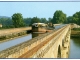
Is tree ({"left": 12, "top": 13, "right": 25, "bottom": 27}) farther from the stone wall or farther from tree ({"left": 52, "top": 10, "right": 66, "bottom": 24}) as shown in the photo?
tree ({"left": 52, "top": 10, "right": 66, "bottom": 24})

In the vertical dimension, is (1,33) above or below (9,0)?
below

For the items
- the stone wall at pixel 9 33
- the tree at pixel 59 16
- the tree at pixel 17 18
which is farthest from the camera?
the stone wall at pixel 9 33

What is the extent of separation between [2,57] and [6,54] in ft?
0.56

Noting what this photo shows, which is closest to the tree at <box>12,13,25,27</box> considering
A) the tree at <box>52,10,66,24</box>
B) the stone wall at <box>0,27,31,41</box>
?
the stone wall at <box>0,27,31,41</box>

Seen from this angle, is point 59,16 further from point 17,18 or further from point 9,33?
point 9,33

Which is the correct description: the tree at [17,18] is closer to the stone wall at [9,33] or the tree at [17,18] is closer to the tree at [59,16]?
the stone wall at [9,33]

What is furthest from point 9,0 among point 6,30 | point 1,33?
point 6,30

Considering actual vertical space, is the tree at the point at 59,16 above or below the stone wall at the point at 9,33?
above

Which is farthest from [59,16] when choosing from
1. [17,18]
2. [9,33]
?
[9,33]

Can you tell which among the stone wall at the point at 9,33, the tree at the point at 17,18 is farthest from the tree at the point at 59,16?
the stone wall at the point at 9,33

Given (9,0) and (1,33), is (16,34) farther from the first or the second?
(9,0)

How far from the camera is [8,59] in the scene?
268 inches

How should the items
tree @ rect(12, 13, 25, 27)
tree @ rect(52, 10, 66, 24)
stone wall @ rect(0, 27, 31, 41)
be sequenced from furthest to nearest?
stone wall @ rect(0, 27, 31, 41) → tree @ rect(52, 10, 66, 24) → tree @ rect(12, 13, 25, 27)

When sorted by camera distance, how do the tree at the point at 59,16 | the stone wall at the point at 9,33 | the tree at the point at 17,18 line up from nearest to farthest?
the tree at the point at 17,18 < the tree at the point at 59,16 < the stone wall at the point at 9,33
